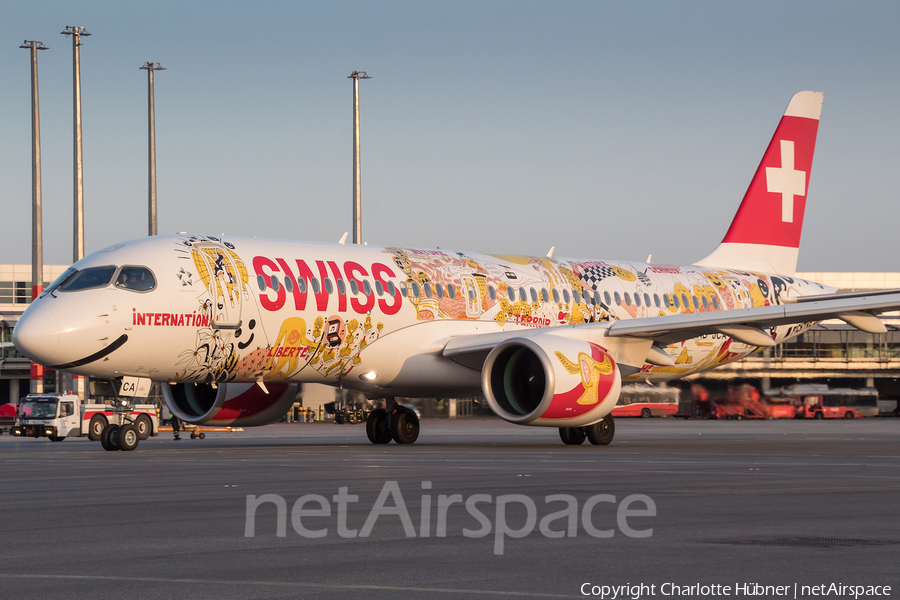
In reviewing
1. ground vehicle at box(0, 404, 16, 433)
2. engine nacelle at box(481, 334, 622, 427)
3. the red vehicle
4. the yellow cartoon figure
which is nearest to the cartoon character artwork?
engine nacelle at box(481, 334, 622, 427)

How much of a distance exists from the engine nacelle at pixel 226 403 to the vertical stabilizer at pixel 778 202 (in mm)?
13098

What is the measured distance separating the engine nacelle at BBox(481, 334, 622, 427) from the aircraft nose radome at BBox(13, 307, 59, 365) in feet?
25.9

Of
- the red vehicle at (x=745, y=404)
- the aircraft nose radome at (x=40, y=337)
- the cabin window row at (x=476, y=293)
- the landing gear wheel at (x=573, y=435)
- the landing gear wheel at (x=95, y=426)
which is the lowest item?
the red vehicle at (x=745, y=404)

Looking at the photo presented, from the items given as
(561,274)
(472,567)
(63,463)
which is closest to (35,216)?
(561,274)

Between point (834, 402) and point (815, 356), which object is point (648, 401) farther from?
point (815, 356)

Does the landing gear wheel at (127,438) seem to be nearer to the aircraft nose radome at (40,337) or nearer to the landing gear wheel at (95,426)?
the aircraft nose radome at (40,337)

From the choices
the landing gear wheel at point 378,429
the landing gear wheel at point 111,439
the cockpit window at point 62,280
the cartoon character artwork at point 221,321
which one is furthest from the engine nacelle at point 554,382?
the cockpit window at point 62,280

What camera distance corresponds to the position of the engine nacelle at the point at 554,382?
70.5 ft

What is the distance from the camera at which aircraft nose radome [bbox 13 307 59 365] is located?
64.5ft

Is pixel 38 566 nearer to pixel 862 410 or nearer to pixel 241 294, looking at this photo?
pixel 241 294

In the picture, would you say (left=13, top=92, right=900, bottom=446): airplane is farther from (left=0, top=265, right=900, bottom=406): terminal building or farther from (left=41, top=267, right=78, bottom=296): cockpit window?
(left=0, top=265, right=900, bottom=406): terminal building

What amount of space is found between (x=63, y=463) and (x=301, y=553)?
39.9 feet

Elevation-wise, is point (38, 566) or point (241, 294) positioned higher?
point (241, 294)

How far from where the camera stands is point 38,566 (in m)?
7.36
